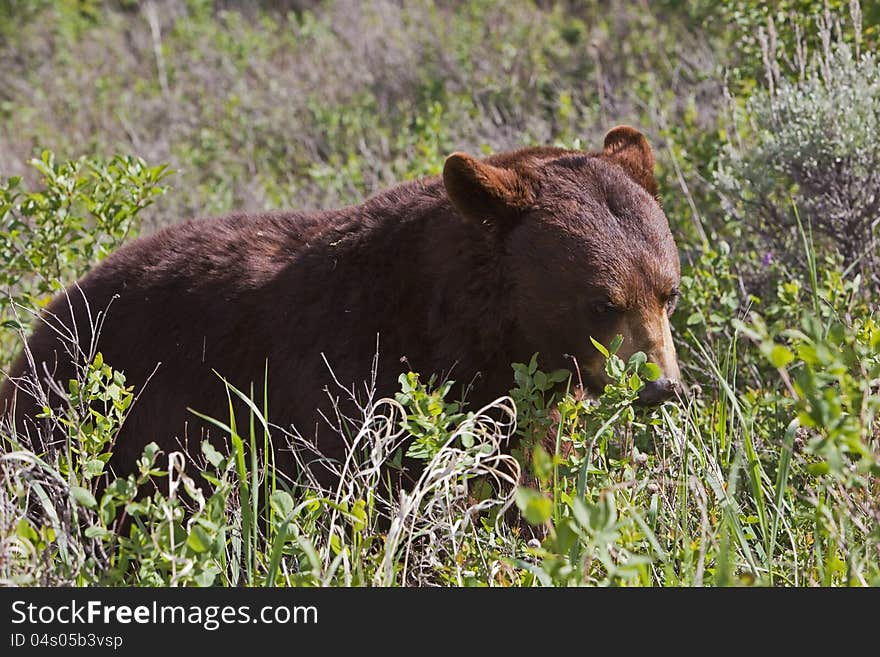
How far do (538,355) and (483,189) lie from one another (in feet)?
1.86

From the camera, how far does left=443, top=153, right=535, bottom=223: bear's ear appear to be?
3.63 m

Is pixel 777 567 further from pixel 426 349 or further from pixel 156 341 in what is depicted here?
pixel 156 341

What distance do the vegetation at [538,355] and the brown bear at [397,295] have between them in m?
0.16

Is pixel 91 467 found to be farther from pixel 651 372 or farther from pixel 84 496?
pixel 651 372

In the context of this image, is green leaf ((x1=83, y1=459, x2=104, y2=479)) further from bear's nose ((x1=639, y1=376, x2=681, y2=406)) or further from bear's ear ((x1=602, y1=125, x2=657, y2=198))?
bear's ear ((x1=602, y1=125, x2=657, y2=198))

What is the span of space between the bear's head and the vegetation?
0.60 feet

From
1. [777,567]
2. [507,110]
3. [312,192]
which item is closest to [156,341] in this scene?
[777,567]

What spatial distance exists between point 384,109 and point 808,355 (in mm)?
7917

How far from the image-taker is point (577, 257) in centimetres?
365

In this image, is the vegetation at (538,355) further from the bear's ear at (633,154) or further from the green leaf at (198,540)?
the bear's ear at (633,154)

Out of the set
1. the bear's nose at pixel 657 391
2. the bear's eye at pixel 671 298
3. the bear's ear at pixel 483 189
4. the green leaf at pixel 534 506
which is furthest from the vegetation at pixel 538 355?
the bear's ear at pixel 483 189

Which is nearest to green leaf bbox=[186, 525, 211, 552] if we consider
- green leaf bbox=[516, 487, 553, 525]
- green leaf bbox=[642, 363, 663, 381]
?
green leaf bbox=[516, 487, 553, 525]

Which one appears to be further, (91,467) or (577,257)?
(577,257)

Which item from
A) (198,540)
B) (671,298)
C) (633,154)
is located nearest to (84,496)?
(198,540)
